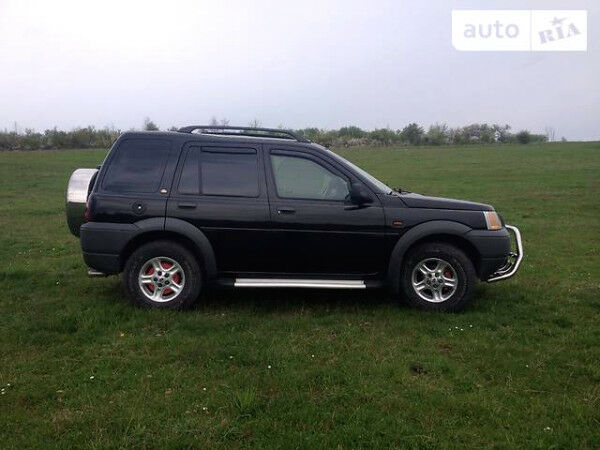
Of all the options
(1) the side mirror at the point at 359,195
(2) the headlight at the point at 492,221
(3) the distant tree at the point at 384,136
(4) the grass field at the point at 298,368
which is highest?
(3) the distant tree at the point at 384,136

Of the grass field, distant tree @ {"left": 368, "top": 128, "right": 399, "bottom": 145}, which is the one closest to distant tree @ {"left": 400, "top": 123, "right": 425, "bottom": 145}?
distant tree @ {"left": 368, "top": 128, "right": 399, "bottom": 145}

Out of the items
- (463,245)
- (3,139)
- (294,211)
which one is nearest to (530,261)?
(463,245)

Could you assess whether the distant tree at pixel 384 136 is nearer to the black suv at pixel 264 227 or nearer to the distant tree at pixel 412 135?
the distant tree at pixel 412 135

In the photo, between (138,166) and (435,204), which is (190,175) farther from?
(435,204)

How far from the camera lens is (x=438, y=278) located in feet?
19.2

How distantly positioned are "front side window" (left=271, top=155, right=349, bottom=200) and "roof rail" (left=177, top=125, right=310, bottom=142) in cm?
40

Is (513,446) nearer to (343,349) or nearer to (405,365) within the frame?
(405,365)

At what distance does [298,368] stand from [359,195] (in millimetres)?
2089

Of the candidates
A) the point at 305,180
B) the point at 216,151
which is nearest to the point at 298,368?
the point at 305,180

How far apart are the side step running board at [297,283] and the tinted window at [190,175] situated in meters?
1.05

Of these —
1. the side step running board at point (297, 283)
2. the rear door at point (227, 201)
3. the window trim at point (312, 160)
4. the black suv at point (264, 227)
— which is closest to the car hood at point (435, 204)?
the black suv at point (264, 227)

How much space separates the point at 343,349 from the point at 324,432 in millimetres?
1350

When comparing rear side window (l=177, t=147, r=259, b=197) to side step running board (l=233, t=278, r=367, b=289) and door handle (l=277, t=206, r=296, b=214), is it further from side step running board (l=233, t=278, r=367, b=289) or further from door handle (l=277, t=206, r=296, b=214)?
side step running board (l=233, t=278, r=367, b=289)

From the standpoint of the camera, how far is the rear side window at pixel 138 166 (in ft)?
19.0
